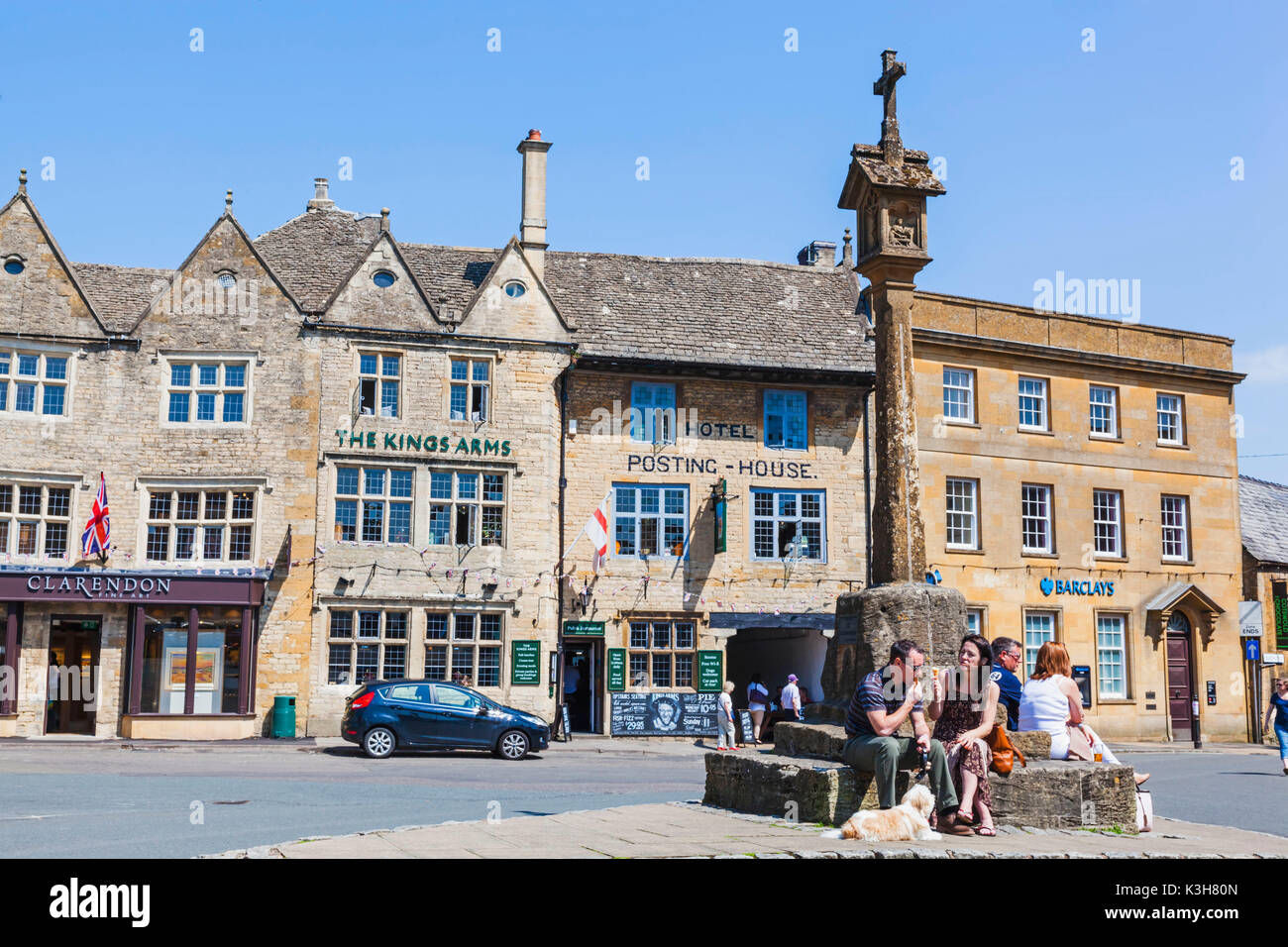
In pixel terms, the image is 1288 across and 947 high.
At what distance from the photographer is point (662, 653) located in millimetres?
30047

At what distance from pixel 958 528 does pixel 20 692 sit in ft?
70.7

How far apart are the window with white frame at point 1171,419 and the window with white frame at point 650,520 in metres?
13.8

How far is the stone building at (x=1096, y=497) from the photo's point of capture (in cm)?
3209

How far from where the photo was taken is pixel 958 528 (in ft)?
105

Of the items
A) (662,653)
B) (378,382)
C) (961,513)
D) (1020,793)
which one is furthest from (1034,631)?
(1020,793)

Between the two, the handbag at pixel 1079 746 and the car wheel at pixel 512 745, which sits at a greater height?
the handbag at pixel 1079 746

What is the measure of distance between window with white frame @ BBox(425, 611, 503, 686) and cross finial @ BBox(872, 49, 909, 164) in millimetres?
17990

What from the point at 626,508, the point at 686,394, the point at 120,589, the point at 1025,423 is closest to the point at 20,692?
the point at 120,589

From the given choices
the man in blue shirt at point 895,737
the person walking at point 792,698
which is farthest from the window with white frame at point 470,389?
the man in blue shirt at point 895,737

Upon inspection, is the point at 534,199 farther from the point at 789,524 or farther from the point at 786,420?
the point at 789,524

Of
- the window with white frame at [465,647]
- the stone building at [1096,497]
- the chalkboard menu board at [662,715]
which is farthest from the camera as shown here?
the stone building at [1096,497]

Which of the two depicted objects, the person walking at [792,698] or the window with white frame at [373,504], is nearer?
the person walking at [792,698]

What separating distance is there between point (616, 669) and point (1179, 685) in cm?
1530

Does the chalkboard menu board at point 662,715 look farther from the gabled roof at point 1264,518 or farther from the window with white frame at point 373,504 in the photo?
the gabled roof at point 1264,518
